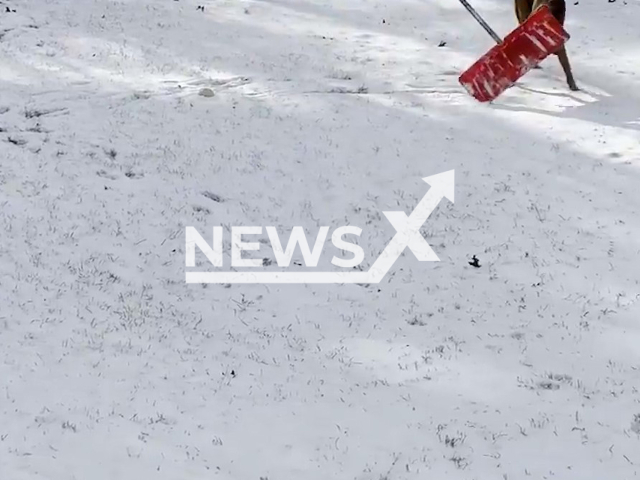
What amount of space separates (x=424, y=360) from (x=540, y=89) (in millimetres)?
7821

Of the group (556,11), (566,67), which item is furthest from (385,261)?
(556,11)

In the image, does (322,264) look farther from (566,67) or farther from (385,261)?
(566,67)

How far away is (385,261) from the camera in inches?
388

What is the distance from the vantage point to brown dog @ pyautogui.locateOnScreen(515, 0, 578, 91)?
13330 millimetres

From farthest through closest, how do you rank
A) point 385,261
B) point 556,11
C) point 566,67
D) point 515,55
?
point 566,67 → point 556,11 → point 515,55 → point 385,261

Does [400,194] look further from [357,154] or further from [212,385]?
[212,385]

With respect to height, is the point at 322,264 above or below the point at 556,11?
below

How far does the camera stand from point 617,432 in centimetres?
653

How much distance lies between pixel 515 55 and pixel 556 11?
1.27 m

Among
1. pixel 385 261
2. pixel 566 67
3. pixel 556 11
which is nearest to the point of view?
pixel 385 261

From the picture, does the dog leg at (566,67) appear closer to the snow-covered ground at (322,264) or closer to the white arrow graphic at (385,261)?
the snow-covered ground at (322,264)

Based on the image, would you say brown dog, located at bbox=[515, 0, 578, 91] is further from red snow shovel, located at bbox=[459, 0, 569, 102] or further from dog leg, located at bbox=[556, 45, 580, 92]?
red snow shovel, located at bbox=[459, 0, 569, 102]

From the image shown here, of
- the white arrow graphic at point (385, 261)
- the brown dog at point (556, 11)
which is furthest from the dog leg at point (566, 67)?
the white arrow graphic at point (385, 261)

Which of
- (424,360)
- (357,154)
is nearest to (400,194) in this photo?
(357,154)
